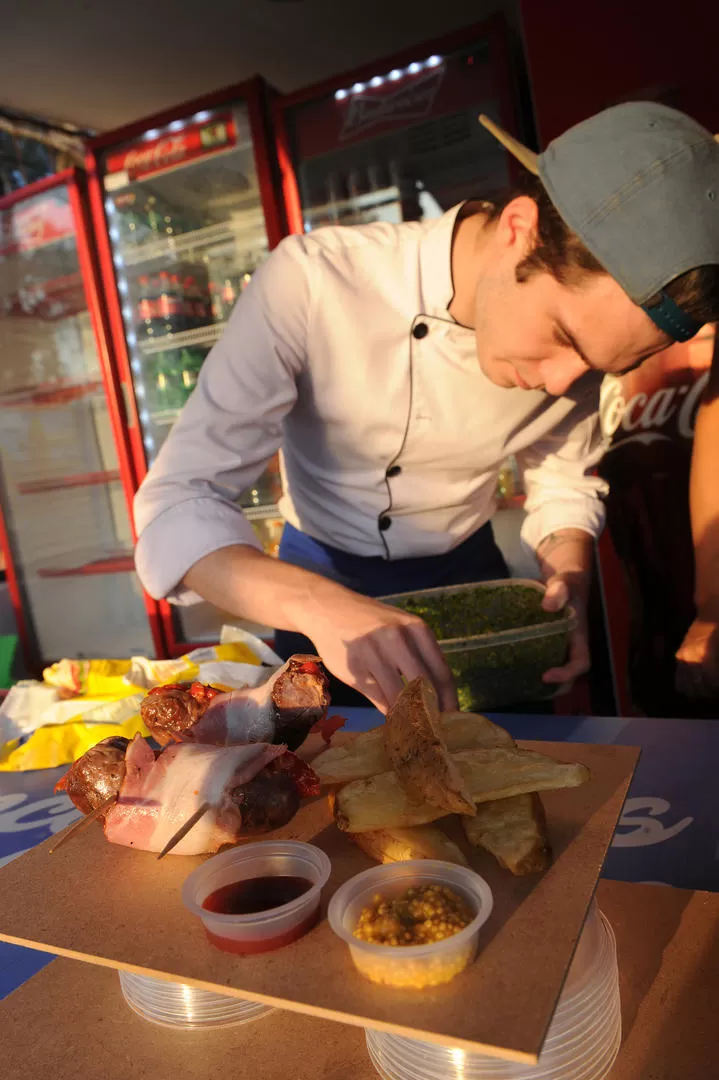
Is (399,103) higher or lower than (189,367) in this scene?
higher

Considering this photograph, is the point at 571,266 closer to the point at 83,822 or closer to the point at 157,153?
the point at 83,822

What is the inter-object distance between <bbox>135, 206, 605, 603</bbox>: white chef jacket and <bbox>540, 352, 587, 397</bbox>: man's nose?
1.25ft

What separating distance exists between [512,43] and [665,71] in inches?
58.2

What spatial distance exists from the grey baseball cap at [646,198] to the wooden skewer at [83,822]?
3.05 ft

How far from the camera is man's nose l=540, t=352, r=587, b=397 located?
1272 millimetres

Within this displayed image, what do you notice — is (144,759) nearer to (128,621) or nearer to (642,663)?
(642,663)

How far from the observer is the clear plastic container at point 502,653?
1287 millimetres

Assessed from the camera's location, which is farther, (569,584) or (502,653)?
(569,584)

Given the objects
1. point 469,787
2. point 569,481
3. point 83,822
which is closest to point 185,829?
point 83,822

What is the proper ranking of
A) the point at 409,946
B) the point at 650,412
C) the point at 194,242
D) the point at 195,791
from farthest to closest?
the point at 194,242 → the point at 650,412 → the point at 195,791 → the point at 409,946

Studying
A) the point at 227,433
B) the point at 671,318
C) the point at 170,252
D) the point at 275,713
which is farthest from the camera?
the point at 170,252

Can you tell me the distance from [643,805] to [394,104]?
9.91ft

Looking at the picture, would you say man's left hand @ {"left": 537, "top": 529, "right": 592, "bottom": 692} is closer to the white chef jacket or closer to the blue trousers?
the white chef jacket

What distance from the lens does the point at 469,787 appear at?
618 mm
